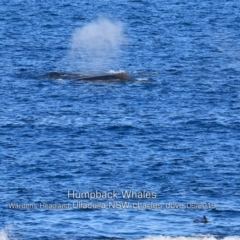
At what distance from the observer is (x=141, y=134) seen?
104m

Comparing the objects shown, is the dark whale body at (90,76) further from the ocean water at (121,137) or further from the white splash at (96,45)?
the white splash at (96,45)

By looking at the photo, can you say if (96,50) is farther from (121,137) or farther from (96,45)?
(121,137)

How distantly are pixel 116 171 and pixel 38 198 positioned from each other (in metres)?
8.83

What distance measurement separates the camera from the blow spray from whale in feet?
424

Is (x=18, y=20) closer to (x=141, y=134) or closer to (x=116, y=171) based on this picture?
(x=141, y=134)

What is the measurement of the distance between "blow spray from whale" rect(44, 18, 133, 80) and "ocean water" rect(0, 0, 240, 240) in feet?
1.01

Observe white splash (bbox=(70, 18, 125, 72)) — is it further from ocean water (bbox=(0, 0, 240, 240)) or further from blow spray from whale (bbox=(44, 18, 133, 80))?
ocean water (bbox=(0, 0, 240, 240))

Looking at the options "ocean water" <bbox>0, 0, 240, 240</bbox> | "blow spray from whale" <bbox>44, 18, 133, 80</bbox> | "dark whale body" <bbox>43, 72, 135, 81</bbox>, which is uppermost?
"dark whale body" <bbox>43, 72, 135, 81</bbox>

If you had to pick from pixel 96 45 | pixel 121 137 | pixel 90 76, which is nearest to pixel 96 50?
pixel 96 45

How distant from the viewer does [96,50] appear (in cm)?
15412

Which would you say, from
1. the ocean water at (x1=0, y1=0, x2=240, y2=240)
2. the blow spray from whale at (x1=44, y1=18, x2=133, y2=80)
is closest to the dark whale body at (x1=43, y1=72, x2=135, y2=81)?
the blow spray from whale at (x1=44, y1=18, x2=133, y2=80)

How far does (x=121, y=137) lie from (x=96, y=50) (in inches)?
2063

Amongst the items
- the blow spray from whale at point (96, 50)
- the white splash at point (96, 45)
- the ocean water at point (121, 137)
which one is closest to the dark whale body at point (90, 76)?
the blow spray from whale at point (96, 50)

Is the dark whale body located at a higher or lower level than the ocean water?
higher
